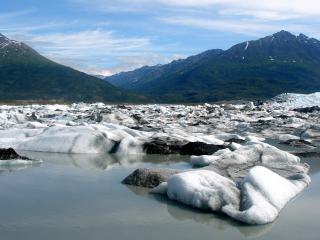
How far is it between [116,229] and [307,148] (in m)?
12.7

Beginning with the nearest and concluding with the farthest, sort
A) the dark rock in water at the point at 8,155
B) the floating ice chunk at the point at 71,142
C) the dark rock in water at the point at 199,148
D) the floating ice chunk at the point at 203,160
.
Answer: the dark rock in water at the point at 8,155, the floating ice chunk at the point at 203,160, the dark rock in water at the point at 199,148, the floating ice chunk at the point at 71,142

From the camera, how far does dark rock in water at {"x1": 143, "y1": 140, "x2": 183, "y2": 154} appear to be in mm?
15813

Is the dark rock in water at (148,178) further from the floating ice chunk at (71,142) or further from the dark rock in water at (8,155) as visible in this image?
the floating ice chunk at (71,142)

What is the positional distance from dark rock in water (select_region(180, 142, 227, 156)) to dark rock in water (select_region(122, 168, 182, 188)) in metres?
4.92

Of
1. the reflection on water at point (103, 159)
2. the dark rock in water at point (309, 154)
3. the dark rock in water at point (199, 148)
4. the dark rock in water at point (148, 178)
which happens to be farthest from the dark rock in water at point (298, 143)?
the dark rock in water at point (148, 178)

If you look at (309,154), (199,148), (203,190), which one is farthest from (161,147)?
(203,190)

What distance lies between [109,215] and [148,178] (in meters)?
2.44

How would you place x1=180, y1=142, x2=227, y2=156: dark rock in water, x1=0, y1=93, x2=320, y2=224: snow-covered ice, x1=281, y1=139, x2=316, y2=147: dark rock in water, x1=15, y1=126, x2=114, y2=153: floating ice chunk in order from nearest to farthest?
x1=0, y1=93, x2=320, y2=224: snow-covered ice → x1=180, y1=142, x2=227, y2=156: dark rock in water → x1=15, y1=126, x2=114, y2=153: floating ice chunk → x1=281, y1=139, x2=316, y2=147: dark rock in water

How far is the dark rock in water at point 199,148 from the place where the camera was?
1540cm

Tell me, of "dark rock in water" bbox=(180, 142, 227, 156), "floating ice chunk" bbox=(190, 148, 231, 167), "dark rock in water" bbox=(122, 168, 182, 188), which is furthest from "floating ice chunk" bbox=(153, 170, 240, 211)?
"dark rock in water" bbox=(180, 142, 227, 156)

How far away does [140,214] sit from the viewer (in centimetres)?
805

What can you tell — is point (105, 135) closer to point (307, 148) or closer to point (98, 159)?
point (98, 159)

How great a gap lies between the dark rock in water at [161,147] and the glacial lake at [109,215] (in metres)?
4.48

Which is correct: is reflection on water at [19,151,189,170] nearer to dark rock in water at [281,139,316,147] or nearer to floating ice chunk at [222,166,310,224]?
floating ice chunk at [222,166,310,224]
